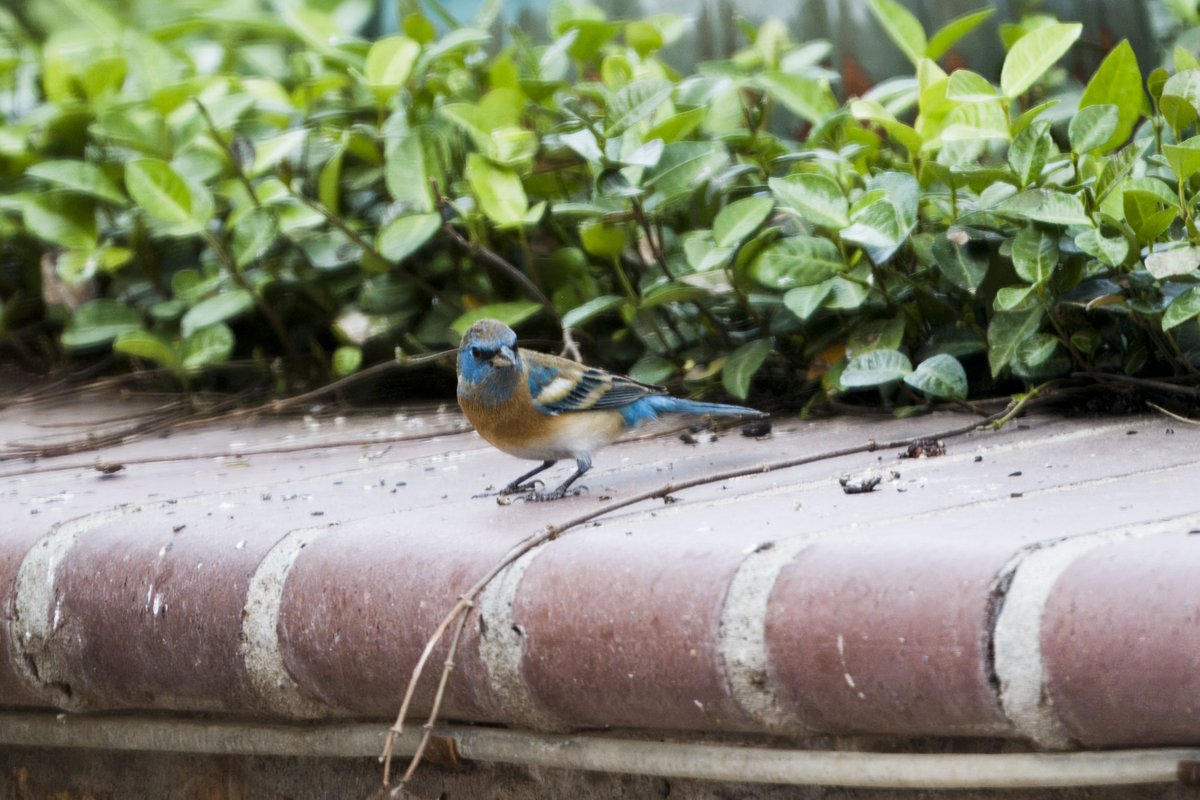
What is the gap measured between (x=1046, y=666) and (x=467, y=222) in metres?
2.05

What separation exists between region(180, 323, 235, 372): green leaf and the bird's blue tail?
1212mm

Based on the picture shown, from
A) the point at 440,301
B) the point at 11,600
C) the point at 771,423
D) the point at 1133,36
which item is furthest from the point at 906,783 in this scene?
the point at 1133,36

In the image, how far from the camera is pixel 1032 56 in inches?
103

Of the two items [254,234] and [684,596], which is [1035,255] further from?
[254,234]

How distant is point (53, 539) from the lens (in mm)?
2066

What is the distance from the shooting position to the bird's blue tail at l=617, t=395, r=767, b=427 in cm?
268

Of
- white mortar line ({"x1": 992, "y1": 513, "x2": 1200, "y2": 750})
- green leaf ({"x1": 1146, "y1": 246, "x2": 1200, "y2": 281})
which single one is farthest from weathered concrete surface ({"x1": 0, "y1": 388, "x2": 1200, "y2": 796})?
green leaf ({"x1": 1146, "y1": 246, "x2": 1200, "y2": 281})

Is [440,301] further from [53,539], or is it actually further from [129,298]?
[53,539]

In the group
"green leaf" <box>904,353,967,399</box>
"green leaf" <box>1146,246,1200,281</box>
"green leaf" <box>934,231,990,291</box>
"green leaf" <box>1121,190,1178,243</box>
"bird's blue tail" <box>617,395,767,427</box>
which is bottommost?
"bird's blue tail" <box>617,395,767,427</box>

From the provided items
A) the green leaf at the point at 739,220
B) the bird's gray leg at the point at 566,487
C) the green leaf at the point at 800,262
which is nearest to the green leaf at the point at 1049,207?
the green leaf at the point at 800,262

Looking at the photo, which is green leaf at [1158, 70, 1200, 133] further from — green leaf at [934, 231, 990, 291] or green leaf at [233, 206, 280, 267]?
green leaf at [233, 206, 280, 267]

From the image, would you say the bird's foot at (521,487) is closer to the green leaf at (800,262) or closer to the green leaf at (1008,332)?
the green leaf at (800,262)

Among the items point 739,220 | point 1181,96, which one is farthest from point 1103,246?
point 739,220

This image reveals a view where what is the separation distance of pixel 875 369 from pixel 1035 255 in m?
0.34
